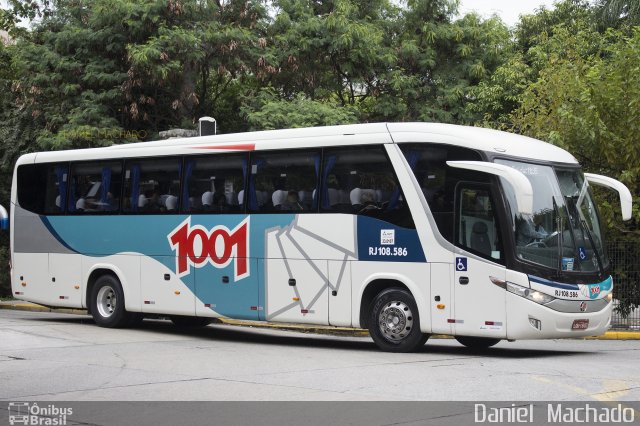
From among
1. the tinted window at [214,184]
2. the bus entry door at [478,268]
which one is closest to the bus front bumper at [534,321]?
the bus entry door at [478,268]

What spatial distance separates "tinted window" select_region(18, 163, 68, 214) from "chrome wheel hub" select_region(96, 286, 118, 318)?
206 cm

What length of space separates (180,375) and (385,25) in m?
25.8

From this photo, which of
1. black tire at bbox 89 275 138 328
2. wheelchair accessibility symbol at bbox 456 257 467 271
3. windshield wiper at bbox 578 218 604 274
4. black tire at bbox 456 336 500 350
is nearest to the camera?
wheelchair accessibility symbol at bbox 456 257 467 271

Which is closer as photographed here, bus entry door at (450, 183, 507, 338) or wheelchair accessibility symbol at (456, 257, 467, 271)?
bus entry door at (450, 183, 507, 338)

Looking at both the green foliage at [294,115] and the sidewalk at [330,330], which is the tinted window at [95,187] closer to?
the sidewalk at [330,330]

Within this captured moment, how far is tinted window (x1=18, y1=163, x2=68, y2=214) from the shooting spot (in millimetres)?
21594

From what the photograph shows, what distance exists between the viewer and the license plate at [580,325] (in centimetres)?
1490

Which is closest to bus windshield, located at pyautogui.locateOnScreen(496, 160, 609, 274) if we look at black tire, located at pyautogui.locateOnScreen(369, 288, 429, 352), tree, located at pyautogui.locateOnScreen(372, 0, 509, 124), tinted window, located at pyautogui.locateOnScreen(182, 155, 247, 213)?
black tire, located at pyautogui.locateOnScreen(369, 288, 429, 352)

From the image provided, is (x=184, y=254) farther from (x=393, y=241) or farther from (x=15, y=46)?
(x=15, y=46)

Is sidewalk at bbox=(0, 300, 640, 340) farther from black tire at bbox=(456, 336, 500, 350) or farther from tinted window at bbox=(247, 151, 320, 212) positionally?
tinted window at bbox=(247, 151, 320, 212)

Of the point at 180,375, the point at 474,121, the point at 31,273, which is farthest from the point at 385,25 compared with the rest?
the point at 180,375

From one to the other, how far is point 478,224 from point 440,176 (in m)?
0.93

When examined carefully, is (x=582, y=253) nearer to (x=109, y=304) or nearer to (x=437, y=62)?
(x=109, y=304)

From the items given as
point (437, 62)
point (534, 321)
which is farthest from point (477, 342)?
point (437, 62)
